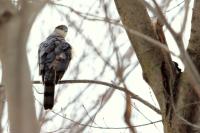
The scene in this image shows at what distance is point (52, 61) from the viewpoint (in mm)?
5234

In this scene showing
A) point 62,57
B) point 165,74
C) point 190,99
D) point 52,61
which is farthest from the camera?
point 62,57

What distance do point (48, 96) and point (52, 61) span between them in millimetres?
555

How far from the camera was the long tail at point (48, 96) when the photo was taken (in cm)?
475

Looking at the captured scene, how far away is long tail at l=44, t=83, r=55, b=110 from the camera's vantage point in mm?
4746

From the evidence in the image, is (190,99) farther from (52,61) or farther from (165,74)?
(52,61)

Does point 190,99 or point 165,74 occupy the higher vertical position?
point 165,74

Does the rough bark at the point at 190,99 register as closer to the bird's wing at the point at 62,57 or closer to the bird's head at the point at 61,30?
the bird's wing at the point at 62,57

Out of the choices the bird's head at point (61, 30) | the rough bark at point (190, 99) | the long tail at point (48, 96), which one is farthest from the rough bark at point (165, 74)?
the bird's head at point (61, 30)

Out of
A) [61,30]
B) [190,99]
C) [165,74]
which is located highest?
[61,30]

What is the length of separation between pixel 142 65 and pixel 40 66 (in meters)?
2.35

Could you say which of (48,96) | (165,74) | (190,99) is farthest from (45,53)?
(190,99)

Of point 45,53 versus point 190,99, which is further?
point 45,53

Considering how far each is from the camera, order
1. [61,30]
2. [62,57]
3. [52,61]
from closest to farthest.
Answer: [52,61], [62,57], [61,30]

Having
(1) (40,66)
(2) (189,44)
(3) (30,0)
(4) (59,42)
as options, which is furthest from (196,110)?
(4) (59,42)
